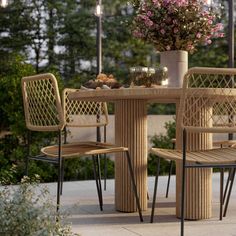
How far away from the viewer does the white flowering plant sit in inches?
125

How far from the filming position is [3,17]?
1047 centimetres

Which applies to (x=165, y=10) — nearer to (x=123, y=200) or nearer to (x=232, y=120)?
(x=232, y=120)

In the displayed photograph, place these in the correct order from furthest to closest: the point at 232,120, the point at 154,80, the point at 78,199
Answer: the point at 78,199 < the point at 154,80 < the point at 232,120

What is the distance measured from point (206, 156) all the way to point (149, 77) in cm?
63

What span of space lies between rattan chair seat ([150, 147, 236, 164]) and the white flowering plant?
2.28 feet

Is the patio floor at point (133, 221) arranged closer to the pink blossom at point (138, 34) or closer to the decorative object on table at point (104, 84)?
the decorative object on table at point (104, 84)

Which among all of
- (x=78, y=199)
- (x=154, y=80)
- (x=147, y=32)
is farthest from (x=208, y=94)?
(x=78, y=199)

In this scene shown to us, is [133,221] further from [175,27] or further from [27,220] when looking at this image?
[27,220]

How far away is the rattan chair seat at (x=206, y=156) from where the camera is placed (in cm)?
258

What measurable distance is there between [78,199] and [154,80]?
1131 mm

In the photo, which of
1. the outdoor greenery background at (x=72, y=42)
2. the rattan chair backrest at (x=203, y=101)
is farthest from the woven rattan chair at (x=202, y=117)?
the outdoor greenery background at (x=72, y=42)

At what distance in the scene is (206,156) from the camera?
2719 mm

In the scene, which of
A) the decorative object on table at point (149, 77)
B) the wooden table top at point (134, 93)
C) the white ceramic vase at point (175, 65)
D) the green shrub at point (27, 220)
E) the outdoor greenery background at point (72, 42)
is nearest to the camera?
the green shrub at point (27, 220)

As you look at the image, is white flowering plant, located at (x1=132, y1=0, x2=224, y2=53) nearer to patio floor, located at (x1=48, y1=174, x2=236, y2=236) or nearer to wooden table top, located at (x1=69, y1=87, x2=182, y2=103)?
wooden table top, located at (x1=69, y1=87, x2=182, y2=103)
